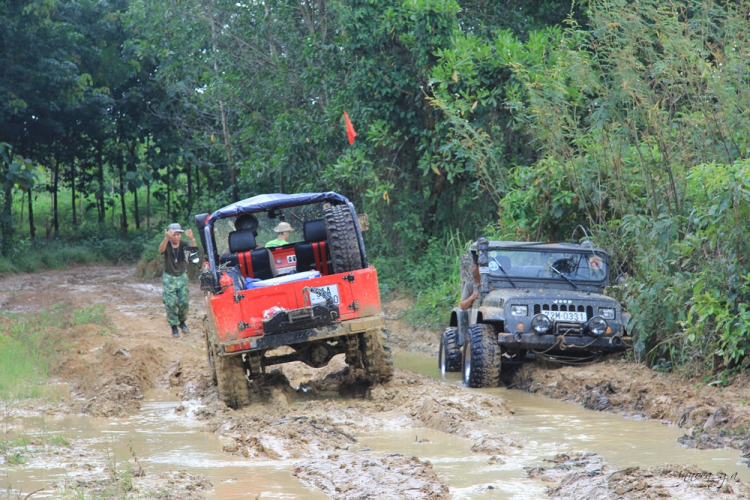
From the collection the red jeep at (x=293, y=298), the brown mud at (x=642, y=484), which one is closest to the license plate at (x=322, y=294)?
the red jeep at (x=293, y=298)

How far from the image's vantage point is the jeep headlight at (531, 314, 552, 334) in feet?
28.8

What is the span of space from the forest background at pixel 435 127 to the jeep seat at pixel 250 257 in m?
3.98

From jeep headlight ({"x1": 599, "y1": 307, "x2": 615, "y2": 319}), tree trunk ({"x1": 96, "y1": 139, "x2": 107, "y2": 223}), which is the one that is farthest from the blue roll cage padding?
tree trunk ({"x1": 96, "y1": 139, "x2": 107, "y2": 223})

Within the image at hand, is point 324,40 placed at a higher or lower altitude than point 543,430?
higher

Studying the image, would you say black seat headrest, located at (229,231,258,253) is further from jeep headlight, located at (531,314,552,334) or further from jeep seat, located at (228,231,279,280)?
jeep headlight, located at (531,314,552,334)

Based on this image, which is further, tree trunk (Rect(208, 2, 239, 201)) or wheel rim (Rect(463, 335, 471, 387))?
tree trunk (Rect(208, 2, 239, 201))

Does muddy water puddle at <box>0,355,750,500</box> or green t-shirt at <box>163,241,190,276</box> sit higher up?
green t-shirt at <box>163,241,190,276</box>

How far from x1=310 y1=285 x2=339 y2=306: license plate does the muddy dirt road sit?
97cm

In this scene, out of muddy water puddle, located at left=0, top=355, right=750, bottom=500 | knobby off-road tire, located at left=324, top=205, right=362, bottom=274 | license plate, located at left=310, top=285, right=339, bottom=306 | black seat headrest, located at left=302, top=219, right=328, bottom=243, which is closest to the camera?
muddy water puddle, located at left=0, top=355, right=750, bottom=500

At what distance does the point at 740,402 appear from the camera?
689cm

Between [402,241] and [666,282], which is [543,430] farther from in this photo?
[402,241]

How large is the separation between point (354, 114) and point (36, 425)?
11107mm

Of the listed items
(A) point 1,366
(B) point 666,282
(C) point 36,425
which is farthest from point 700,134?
(A) point 1,366

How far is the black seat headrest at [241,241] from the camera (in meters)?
8.73
